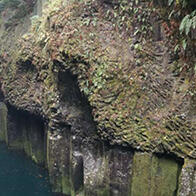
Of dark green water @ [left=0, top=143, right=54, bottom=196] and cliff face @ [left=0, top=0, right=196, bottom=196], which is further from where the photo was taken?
dark green water @ [left=0, top=143, right=54, bottom=196]

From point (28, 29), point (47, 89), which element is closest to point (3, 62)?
point (28, 29)

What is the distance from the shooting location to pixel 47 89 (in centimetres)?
881

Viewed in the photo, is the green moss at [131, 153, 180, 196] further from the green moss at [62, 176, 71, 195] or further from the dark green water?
the dark green water

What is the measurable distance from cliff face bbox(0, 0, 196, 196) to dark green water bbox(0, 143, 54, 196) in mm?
1368

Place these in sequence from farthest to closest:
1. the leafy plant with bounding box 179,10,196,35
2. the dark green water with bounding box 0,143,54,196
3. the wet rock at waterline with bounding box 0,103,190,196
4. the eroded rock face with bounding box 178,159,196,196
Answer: the dark green water with bounding box 0,143,54,196 → the wet rock at waterline with bounding box 0,103,190,196 → the eroded rock face with bounding box 178,159,196,196 → the leafy plant with bounding box 179,10,196,35

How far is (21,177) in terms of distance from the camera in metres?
10.7

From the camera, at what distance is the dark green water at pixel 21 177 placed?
9.65m

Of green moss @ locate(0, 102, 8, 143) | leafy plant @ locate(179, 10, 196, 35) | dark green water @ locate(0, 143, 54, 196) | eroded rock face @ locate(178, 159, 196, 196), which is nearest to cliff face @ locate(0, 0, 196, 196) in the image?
eroded rock face @ locate(178, 159, 196, 196)

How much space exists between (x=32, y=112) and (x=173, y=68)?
6.65 meters

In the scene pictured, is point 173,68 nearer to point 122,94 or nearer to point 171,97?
point 171,97

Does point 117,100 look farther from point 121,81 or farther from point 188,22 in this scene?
point 188,22

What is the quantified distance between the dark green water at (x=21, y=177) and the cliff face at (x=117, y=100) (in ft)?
4.49

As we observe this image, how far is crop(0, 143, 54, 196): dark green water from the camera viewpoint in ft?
31.7

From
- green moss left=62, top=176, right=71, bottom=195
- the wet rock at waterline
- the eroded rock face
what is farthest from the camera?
green moss left=62, top=176, right=71, bottom=195
